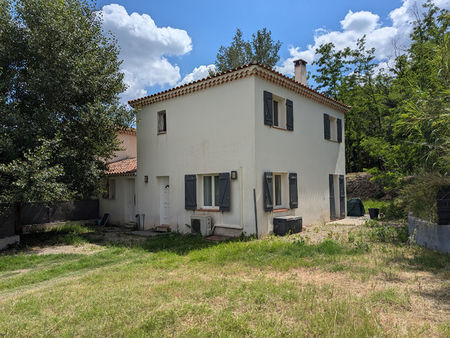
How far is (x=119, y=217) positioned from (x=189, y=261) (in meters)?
8.39

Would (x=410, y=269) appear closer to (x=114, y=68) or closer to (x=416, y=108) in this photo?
(x=416, y=108)

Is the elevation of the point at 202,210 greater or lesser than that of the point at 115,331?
greater

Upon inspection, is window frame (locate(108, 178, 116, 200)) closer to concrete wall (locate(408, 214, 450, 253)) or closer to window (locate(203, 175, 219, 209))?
window (locate(203, 175, 219, 209))

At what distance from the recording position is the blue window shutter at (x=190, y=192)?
35.2 feet

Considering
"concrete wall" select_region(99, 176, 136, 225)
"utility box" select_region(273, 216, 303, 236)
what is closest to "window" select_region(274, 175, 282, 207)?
"utility box" select_region(273, 216, 303, 236)

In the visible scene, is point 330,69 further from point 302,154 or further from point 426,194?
point 426,194

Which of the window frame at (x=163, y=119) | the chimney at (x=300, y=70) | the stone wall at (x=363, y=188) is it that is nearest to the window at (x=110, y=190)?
the window frame at (x=163, y=119)

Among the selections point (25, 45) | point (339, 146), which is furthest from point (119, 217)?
→ point (339, 146)

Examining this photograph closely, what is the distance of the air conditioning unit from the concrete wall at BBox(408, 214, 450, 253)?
591 cm

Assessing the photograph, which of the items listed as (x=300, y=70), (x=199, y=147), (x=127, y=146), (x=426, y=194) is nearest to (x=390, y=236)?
(x=426, y=194)

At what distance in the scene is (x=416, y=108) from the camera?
7648 millimetres

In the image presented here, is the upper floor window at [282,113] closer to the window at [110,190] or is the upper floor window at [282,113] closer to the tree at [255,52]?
the window at [110,190]

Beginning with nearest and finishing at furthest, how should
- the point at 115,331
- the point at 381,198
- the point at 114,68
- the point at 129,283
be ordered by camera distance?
the point at 115,331
the point at 129,283
the point at 114,68
the point at 381,198

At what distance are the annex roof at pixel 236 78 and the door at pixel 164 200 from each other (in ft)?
10.9
